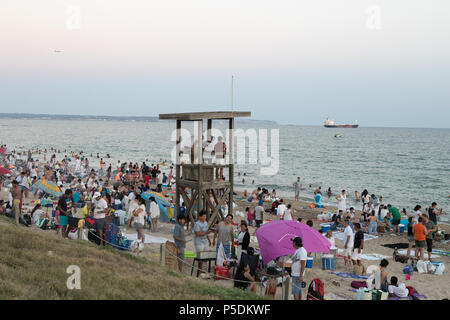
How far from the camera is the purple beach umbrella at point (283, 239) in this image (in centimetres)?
930

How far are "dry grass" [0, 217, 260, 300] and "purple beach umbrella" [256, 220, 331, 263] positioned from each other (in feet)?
6.05

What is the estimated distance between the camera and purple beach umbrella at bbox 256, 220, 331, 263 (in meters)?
9.30

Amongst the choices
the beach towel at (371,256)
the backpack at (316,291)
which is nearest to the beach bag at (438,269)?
the beach towel at (371,256)

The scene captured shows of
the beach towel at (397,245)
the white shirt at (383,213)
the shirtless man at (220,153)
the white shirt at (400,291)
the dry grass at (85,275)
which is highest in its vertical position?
the shirtless man at (220,153)

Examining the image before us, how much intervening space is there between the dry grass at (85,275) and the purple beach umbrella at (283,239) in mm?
1845

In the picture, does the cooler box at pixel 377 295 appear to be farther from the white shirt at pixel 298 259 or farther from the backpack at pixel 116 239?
the backpack at pixel 116 239

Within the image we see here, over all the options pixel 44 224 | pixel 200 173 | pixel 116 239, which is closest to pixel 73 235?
pixel 116 239

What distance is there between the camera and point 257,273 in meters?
9.38

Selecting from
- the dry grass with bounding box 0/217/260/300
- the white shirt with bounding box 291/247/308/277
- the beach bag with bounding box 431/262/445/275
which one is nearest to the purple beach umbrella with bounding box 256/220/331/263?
the white shirt with bounding box 291/247/308/277

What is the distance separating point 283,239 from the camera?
9.43m

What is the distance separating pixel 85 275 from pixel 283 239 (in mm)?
4386

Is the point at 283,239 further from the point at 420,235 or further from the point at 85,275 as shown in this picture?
the point at 420,235

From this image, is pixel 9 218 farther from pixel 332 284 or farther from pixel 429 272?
pixel 429 272
